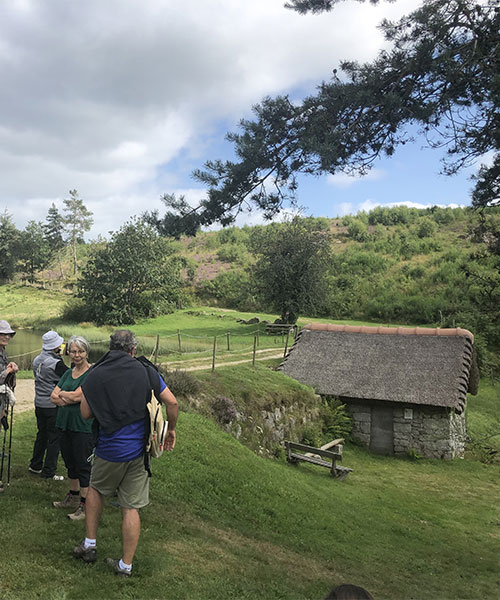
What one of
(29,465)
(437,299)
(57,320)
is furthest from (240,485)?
(57,320)

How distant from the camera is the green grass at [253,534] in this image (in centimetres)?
450

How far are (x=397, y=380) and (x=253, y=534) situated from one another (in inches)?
492

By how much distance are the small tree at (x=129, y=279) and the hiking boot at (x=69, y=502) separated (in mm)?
40472

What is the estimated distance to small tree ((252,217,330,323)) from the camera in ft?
120

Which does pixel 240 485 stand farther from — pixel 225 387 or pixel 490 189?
pixel 490 189

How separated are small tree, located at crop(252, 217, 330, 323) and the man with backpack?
106ft

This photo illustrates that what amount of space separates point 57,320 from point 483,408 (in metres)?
37.9

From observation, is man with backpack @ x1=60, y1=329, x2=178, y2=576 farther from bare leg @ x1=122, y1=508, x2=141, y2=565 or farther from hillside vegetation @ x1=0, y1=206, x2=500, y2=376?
hillside vegetation @ x1=0, y1=206, x2=500, y2=376

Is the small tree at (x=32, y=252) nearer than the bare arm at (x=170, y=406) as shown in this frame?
No

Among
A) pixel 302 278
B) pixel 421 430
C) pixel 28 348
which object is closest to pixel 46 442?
pixel 421 430

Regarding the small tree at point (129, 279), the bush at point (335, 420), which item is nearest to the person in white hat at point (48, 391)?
the bush at point (335, 420)

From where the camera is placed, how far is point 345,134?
5.84m

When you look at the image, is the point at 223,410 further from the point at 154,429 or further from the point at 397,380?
the point at 154,429

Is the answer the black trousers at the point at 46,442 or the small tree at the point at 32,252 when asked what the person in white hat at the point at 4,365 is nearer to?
the black trousers at the point at 46,442
